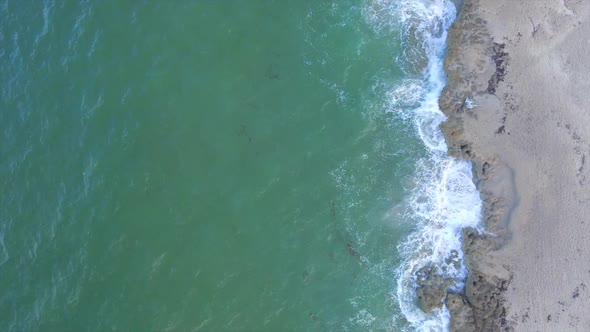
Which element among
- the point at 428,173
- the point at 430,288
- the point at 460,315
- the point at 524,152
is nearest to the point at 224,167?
the point at 428,173

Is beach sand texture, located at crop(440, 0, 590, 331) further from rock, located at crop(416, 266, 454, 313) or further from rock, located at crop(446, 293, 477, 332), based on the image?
rock, located at crop(416, 266, 454, 313)

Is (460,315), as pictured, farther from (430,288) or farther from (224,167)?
(224,167)

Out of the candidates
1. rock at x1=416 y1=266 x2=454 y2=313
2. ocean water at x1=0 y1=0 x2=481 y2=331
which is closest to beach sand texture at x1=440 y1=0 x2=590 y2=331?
rock at x1=416 y1=266 x2=454 y2=313

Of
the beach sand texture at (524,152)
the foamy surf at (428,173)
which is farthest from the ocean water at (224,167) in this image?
the beach sand texture at (524,152)

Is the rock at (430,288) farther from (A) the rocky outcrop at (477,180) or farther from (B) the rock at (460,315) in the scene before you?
(B) the rock at (460,315)

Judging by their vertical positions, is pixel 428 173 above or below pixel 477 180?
below

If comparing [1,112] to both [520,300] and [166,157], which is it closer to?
[166,157]
